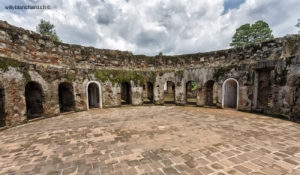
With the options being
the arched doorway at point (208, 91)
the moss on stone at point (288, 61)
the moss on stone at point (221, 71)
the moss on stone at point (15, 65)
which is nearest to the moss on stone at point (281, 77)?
the moss on stone at point (288, 61)

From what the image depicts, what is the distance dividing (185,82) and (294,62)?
6.50 m

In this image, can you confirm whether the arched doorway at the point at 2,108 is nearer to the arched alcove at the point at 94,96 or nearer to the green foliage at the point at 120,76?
the green foliage at the point at 120,76

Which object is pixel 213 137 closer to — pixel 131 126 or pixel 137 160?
pixel 137 160

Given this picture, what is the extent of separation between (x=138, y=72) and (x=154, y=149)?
28.9 ft

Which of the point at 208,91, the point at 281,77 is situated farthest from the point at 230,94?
the point at 281,77

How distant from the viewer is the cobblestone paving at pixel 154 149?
3.04 meters

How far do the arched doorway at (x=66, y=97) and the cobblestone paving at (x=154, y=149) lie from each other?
3760 mm

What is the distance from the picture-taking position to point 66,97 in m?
9.77

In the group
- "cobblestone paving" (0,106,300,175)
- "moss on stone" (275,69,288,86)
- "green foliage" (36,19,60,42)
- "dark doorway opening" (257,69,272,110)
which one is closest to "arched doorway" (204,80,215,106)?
"dark doorway opening" (257,69,272,110)

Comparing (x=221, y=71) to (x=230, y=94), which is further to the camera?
(x=230, y=94)

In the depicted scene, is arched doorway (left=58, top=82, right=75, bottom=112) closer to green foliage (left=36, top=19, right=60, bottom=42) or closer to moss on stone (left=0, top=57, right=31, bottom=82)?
moss on stone (left=0, top=57, right=31, bottom=82)

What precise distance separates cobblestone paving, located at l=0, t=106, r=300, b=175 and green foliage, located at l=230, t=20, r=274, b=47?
17903 mm

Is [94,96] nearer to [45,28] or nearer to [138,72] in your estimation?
[138,72]

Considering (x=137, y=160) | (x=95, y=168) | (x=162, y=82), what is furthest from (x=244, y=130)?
(x=162, y=82)
